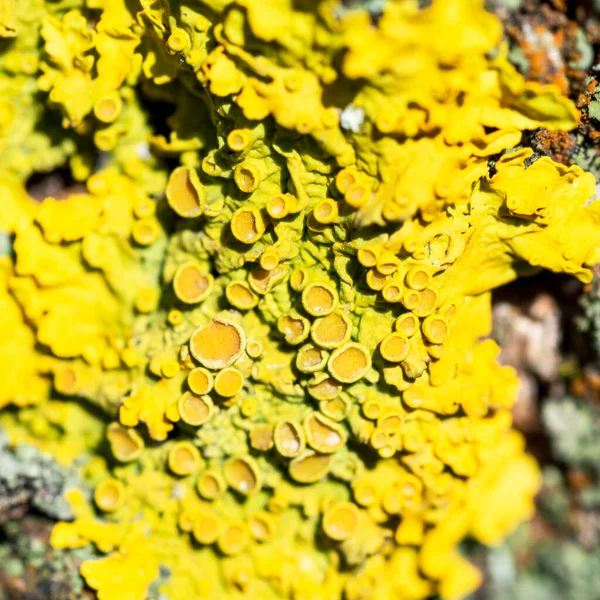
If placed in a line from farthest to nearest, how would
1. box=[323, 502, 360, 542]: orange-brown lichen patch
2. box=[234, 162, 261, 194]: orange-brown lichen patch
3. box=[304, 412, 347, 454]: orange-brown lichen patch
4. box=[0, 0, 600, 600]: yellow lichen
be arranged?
box=[323, 502, 360, 542]: orange-brown lichen patch
box=[304, 412, 347, 454]: orange-brown lichen patch
box=[234, 162, 261, 194]: orange-brown lichen patch
box=[0, 0, 600, 600]: yellow lichen

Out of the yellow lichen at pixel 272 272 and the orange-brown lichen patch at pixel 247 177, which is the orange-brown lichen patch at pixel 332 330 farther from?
the orange-brown lichen patch at pixel 247 177

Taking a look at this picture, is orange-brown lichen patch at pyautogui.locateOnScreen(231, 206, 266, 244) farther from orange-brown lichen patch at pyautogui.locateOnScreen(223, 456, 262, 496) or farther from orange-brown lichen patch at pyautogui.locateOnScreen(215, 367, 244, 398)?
orange-brown lichen patch at pyautogui.locateOnScreen(223, 456, 262, 496)

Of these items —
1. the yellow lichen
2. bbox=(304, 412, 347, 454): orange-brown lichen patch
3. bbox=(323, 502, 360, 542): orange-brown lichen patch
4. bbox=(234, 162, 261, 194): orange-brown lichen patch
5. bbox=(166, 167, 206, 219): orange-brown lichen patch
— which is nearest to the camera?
the yellow lichen

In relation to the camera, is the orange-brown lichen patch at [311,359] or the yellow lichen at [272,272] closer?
the yellow lichen at [272,272]

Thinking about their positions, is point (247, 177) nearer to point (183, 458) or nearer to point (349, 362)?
point (349, 362)

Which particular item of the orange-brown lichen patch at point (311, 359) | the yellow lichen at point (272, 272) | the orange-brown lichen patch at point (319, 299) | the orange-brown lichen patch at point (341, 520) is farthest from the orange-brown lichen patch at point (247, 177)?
the orange-brown lichen patch at point (341, 520)

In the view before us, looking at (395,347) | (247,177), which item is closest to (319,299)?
(395,347)

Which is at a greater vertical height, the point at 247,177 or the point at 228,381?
the point at 247,177

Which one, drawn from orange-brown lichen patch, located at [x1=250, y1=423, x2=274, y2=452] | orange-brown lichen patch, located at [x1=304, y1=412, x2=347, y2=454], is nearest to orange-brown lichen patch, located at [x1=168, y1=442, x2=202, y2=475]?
orange-brown lichen patch, located at [x1=250, y1=423, x2=274, y2=452]

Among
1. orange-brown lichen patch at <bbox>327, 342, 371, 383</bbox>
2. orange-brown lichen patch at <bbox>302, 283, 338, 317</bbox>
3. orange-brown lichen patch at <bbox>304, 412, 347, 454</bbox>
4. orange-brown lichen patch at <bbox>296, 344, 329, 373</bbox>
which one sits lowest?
orange-brown lichen patch at <bbox>304, 412, 347, 454</bbox>

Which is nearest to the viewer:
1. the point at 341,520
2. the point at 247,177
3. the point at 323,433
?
the point at 247,177

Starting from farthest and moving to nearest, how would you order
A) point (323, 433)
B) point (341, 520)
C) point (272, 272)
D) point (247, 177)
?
1. point (341, 520)
2. point (323, 433)
3. point (272, 272)
4. point (247, 177)
